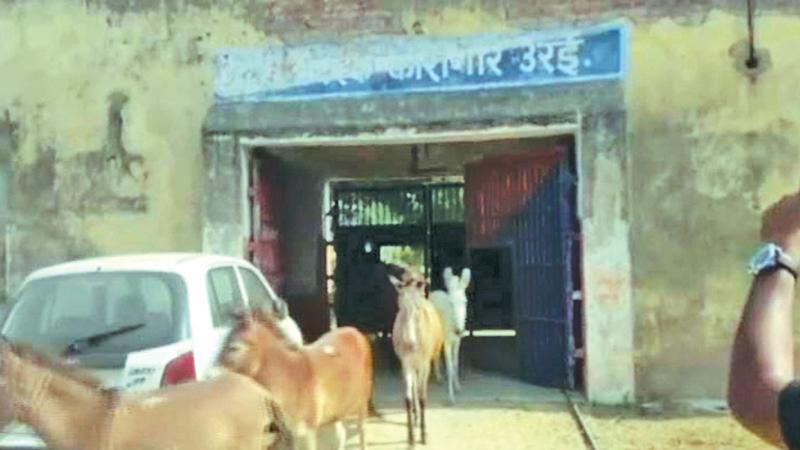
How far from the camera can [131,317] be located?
24.6ft

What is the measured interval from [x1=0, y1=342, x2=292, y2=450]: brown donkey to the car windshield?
4.76 ft

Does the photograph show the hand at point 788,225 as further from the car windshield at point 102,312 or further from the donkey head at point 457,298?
the donkey head at point 457,298

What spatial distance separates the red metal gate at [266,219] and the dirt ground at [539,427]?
6.77ft

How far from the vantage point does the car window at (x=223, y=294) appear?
309 inches

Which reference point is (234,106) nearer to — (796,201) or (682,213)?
(682,213)

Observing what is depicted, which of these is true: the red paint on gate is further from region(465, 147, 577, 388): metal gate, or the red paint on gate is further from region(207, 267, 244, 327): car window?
region(207, 267, 244, 327): car window

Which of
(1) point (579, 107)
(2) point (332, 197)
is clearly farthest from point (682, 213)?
(2) point (332, 197)

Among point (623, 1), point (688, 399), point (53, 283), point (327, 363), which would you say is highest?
point (623, 1)

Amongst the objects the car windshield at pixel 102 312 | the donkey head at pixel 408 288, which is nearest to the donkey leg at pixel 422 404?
the donkey head at pixel 408 288

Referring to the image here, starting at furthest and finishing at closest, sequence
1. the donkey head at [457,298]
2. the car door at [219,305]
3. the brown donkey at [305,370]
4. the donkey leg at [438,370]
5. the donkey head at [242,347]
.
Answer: the donkey leg at [438,370] < the donkey head at [457,298] < the car door at [219,305] < the brown donkey at [305,370] < the donkey head at [242,347]

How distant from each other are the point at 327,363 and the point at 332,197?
452 inches

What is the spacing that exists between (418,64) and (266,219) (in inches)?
108

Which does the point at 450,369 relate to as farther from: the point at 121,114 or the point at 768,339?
the point at 768,339

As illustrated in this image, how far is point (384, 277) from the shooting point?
18469 mm
